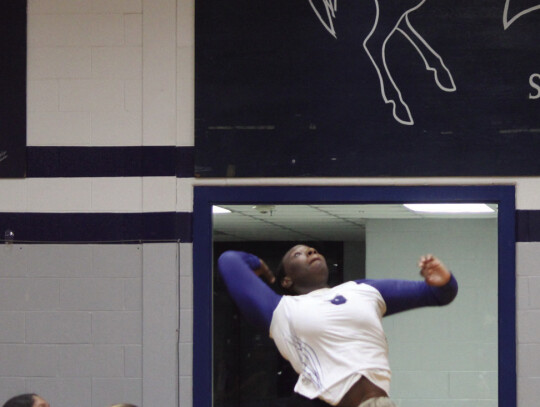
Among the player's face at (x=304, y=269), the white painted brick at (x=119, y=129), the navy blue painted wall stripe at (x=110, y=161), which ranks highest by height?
the white painted brick at (x=119, y=129)

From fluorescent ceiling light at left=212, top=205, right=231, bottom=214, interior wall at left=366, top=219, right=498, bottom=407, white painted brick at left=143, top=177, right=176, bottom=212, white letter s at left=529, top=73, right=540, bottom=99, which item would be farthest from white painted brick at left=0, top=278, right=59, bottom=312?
white letter s at left=529, top=73, right=540, bottom=99

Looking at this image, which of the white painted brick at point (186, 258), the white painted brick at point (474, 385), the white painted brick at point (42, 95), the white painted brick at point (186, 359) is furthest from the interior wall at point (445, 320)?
the white painted brick at point (42, 95)

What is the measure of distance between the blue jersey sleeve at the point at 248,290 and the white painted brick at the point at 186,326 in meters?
2.55

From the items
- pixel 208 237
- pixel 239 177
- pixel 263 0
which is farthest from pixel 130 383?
pixel 263 0

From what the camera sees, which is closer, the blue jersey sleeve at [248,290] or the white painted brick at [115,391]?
the blue jersey sleeve at [248,290]

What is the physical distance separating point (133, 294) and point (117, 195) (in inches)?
26.6

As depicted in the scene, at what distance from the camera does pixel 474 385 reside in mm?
7379

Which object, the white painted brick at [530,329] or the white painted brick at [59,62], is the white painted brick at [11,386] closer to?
the white painted brick at [59,62]

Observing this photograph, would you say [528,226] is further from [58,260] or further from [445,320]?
[58,260]

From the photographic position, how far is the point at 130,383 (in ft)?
23.5

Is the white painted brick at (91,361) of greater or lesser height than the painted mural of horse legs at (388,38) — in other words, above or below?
below

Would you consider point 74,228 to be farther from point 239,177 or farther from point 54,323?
point 239,177

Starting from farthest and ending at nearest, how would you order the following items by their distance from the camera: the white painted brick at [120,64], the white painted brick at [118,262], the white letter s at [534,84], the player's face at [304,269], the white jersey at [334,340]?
the white painted brick at [120,64] < the white painted brick at [118,262] < the white letter s at [534,84] < the player's face at [304,269] < the white jersey at [334,340]

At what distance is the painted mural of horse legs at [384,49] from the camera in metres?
7.16
